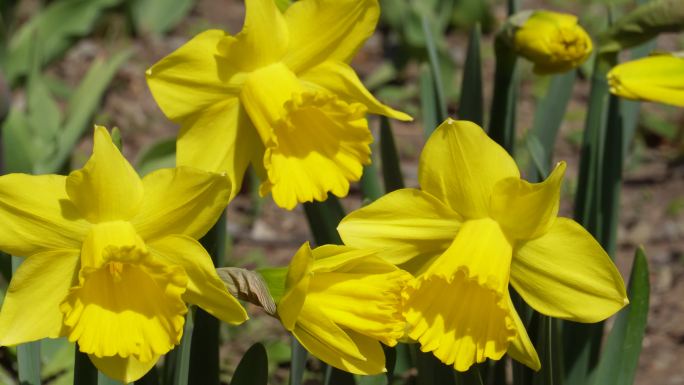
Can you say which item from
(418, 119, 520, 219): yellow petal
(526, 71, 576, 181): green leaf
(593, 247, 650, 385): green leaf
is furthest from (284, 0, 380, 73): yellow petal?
(526, 71, 576, 181): green leaf

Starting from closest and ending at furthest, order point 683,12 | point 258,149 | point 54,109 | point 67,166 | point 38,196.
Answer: point 38,196 < point 258,149 < point 683,12 < point 67,166 < point 54,109

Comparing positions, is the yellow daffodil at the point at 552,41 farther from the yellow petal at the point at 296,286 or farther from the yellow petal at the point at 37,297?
the yellow petal at the point at 37,297

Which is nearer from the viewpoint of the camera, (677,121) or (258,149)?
(258,149)

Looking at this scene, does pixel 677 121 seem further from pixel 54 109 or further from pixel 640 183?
pixel 54 109

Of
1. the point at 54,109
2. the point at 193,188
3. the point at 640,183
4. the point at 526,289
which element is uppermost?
the point at 193,188

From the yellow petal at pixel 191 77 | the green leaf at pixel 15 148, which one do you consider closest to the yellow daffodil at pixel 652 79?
the yellow petal at pixel 191 77

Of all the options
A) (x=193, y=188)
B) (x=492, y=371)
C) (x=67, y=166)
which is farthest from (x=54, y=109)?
(x=193, y=188)
